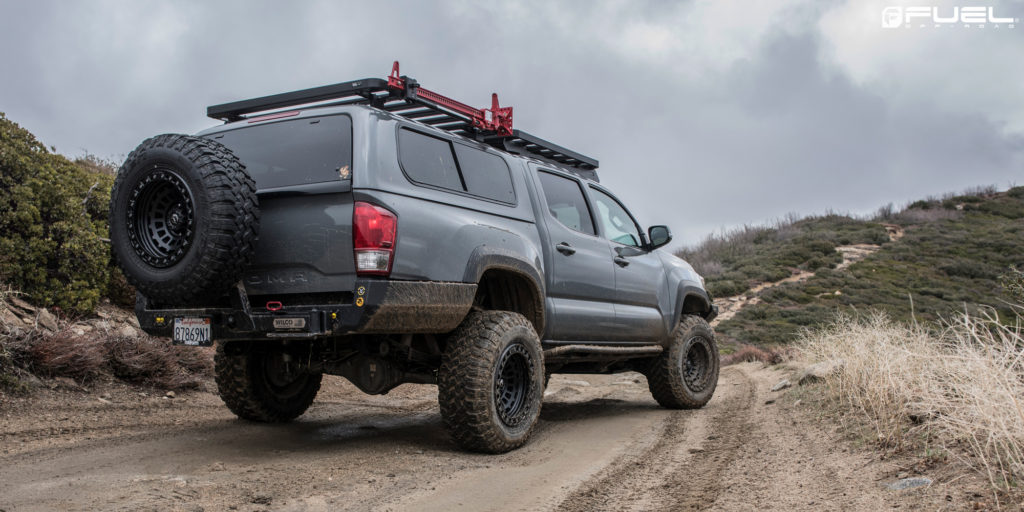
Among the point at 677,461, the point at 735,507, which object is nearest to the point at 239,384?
the point at 677,461

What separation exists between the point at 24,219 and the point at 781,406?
7.15 m

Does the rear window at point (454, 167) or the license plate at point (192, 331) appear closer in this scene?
the license plate at point (192, 331)

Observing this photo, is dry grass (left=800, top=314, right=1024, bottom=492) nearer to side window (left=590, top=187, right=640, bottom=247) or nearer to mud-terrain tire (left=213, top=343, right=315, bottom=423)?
side window (left=590, top=187, right=640, bottom=247)

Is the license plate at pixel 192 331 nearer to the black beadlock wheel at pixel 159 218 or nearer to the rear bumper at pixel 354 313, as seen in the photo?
the rear bumper at pixel 354 313

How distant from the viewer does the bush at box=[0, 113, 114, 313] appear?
22.9ft

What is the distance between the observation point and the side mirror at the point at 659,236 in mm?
6766

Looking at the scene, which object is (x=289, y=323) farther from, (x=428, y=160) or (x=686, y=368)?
(x=686, y=368)

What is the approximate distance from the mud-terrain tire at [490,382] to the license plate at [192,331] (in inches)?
51.8

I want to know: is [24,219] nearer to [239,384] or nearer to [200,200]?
[239,384]

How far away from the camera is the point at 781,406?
6.69 meters

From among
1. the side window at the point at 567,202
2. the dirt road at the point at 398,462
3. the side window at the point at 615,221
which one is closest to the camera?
the dirt road at the point at 398,462

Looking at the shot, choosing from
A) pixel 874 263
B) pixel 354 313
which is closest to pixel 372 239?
pixel 354 313

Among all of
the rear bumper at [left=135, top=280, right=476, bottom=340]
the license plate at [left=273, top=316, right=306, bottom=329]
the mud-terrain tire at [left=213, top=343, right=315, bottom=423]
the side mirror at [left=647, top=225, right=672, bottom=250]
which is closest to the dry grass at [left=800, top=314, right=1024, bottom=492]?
the side mirror at [left=647, top=225, right=672, bottom=250]

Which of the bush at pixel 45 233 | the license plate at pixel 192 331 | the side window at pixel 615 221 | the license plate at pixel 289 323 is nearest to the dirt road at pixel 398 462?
the license plate at pixel 192 331
